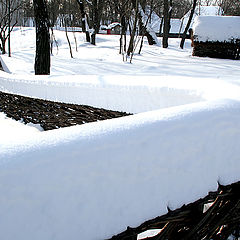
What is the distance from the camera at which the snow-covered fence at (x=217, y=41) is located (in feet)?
32.3

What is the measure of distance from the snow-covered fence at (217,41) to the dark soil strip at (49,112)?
896cm

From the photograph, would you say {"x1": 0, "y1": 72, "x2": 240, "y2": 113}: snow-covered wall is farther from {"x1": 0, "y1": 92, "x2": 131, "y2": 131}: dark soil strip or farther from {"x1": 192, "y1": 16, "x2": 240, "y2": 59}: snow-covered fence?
{"x1": 192, "y1": 16, "x2": 240, "y2": 59}: snow-covered fence

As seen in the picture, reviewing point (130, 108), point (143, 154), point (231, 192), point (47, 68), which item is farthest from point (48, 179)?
point (47, 68)

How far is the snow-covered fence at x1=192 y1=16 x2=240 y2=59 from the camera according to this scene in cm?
984

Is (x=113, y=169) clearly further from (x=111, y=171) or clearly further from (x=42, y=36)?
(x=42, y=36)

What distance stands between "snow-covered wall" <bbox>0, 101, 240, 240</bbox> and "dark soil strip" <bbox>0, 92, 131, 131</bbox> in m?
0.86

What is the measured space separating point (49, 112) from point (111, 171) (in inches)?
54.8

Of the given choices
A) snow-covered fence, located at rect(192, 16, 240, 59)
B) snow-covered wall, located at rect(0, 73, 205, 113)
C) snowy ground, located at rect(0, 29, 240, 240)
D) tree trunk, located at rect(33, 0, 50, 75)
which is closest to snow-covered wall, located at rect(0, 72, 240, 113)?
snow-covered wall, located at rect(0, 73, 205, 113)

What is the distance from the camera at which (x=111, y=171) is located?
779 millimetres

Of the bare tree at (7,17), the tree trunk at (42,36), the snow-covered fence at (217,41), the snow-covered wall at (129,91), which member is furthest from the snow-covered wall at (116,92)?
the bare tree at (7,17)

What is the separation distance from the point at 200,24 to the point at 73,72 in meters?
6.23

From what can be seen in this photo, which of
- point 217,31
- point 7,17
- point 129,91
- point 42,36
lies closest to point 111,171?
point 129,91

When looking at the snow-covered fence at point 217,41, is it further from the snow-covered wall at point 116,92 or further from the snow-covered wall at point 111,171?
the snow-covered wall at point 111,171

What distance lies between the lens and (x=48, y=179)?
2.28 feet
